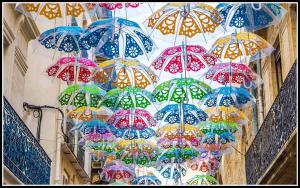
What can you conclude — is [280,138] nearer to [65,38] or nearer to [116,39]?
[116,39]

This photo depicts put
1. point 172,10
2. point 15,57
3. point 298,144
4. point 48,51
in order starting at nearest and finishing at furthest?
point 298,144 < point 172,10 < point 48,51 < point 15,57

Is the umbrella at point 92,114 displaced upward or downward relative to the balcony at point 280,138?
upward

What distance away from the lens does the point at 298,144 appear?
10.3m

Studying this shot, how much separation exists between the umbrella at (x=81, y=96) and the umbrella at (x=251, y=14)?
14.0 feet

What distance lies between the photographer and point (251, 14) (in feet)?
37.4

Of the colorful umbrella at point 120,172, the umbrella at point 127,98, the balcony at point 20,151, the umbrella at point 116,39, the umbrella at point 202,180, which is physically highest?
the umbrella at point 116,39

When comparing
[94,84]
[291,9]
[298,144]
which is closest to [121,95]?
[94,84]

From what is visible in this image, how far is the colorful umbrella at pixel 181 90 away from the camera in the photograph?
1423 cm

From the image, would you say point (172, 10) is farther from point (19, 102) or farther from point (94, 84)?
point (19, 102)

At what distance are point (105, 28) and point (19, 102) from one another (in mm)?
4149

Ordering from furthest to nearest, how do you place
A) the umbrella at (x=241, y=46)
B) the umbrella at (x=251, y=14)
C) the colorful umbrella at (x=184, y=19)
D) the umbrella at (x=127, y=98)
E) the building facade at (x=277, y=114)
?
the umbrella at (x=127, y=98) → the umbrella at (x=241, y=46) → the building facade at (x=277, y=114) → the colorful umbrella at (x=184, y=19) → the umbrella at (x=251, y=14)

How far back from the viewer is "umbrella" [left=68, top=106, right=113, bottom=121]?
16.0 m

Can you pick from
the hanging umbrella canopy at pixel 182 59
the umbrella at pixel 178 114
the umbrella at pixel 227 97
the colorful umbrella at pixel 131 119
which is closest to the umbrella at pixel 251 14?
the hanging umbrella canopy at pixel 182 59

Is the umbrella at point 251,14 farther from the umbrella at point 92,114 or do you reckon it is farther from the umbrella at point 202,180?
the umbrella at point 202,180
